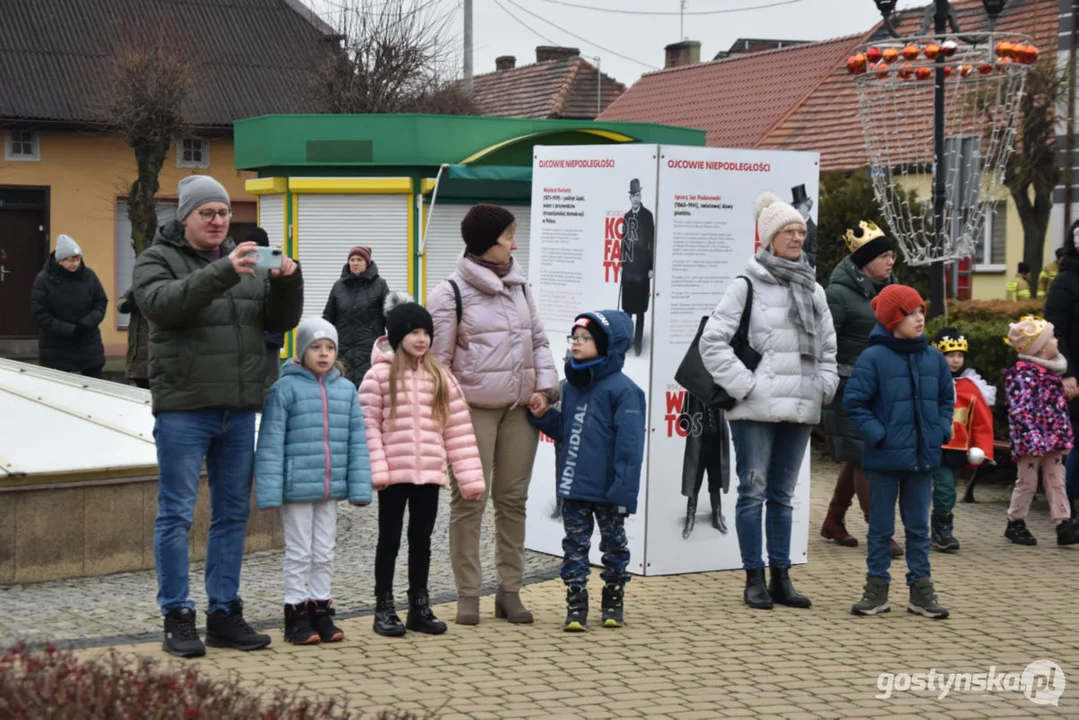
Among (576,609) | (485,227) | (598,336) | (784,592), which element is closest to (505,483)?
(576,609)

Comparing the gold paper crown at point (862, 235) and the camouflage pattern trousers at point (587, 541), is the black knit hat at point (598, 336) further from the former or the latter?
the gold paper crown at point (862, 235)

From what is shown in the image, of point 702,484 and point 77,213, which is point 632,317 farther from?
point 77,213

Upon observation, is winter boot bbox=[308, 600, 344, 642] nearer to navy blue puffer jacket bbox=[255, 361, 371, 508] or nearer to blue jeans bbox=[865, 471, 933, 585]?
navy blue puffer jacket bbox=[255, 361, 371, 508]

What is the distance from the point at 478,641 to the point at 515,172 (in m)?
14.0

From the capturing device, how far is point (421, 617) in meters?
7.50

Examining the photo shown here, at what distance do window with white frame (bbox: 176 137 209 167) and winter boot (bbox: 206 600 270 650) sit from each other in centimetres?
3231

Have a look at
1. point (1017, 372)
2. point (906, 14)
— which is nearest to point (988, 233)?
point (906, 14)

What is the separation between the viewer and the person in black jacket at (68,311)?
1448 centimetres

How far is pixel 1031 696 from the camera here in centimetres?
657

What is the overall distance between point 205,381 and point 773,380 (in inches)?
115

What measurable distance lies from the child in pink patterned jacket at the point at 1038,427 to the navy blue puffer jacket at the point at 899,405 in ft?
8.11

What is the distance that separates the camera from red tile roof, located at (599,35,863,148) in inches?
1490

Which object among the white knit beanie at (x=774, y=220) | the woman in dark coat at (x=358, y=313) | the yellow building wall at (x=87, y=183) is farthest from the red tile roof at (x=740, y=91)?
the white knit beanie at (x=774, y=220)

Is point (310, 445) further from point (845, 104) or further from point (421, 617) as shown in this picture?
point (845, 104)
